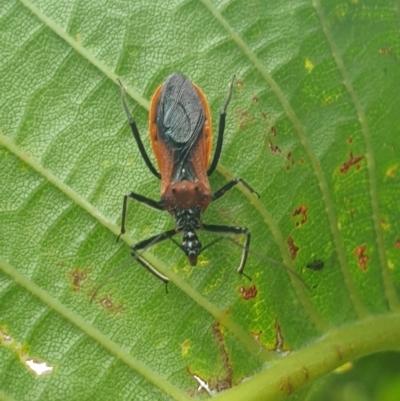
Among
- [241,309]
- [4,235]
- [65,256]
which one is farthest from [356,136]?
[4,235]

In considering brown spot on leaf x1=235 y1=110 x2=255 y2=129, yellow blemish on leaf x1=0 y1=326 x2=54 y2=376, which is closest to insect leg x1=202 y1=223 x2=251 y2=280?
brown spot on leaf x1=235 y1=110 x2=255 y2=129

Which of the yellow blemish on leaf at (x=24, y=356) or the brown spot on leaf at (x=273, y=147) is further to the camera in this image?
the brown spot on leaf at (x=273, y=147)

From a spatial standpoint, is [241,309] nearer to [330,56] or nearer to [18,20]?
[330,56]

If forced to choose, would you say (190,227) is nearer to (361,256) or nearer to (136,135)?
(136,135)

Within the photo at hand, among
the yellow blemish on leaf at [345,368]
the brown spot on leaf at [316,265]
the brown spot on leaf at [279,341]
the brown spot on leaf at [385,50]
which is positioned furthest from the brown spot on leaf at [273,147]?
the yellow blemish on leaf at [345,368]

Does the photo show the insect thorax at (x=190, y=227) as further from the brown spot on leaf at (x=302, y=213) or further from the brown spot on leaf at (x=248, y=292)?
the brown spot on leaf at (x=302, y=213)

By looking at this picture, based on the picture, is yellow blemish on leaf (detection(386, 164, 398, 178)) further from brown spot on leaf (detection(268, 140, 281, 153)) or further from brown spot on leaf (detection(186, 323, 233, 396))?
brown spot on leaf (detection(186, 323, 233, 396))

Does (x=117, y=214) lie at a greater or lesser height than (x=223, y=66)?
lesser
